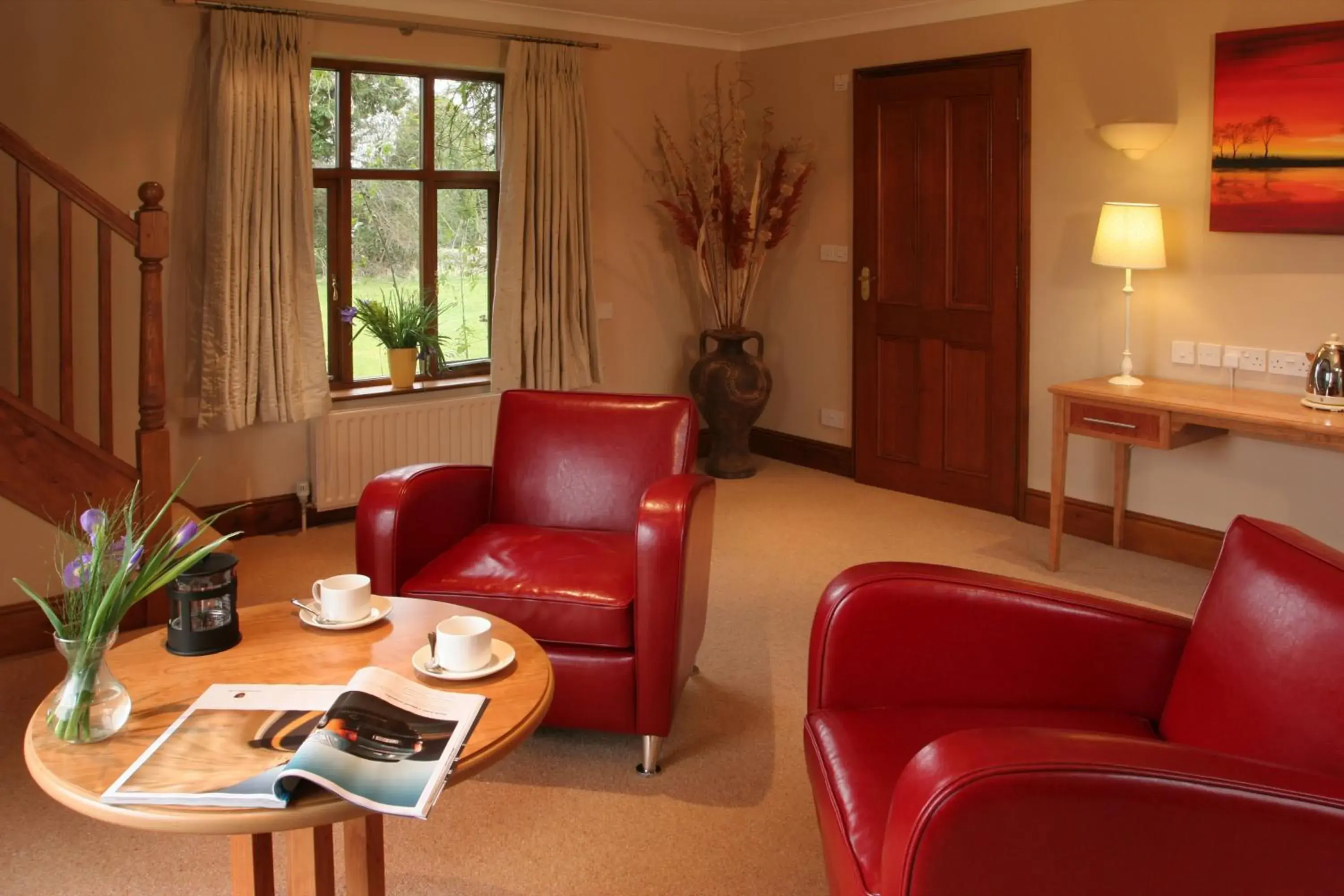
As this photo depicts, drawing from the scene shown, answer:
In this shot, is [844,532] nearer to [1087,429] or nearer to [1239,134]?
[1087,429]

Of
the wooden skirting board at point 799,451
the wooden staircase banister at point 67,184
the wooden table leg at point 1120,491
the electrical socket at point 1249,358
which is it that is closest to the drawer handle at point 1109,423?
the wooden table leg at point 1120,491

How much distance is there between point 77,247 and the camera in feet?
14.5

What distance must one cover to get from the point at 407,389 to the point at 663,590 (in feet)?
9.36

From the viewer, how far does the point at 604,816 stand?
278cm

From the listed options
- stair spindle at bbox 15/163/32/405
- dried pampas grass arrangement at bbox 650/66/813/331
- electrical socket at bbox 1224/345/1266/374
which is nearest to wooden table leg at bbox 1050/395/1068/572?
electrical socket at bbox 1224/345/1266/374

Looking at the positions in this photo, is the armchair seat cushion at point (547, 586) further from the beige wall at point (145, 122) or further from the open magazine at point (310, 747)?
the beige wall at point (145, 122)

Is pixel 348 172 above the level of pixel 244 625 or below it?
above

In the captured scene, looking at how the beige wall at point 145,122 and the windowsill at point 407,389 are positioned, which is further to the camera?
the windowsill at point 407,389

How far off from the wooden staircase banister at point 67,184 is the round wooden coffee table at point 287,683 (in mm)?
1807

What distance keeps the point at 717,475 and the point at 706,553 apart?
2.96 metres

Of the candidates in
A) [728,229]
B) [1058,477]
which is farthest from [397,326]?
[1058,477]

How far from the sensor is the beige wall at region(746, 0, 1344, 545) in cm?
431

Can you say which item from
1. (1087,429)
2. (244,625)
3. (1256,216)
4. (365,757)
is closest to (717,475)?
(1087,429)

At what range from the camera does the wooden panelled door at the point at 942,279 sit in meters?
5.26
